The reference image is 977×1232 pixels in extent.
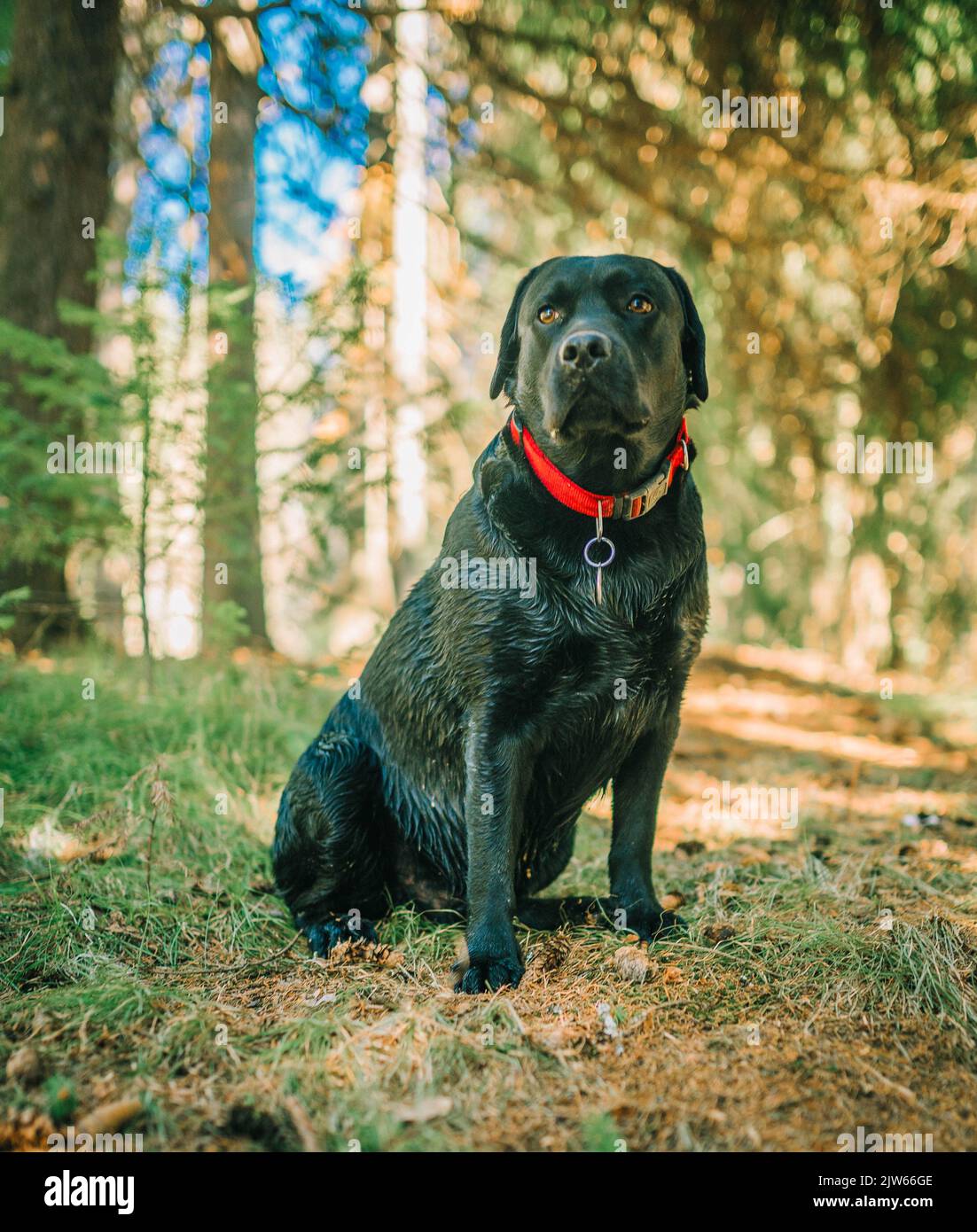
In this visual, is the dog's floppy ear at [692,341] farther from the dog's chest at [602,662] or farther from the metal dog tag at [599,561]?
the dog's chest at [602,662]

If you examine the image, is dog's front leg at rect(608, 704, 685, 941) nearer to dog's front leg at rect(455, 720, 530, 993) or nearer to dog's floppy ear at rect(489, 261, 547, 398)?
dog's front leg at rect(455, 720, 530, 993)

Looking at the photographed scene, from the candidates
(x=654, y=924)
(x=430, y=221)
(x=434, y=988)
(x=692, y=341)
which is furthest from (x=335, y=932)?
(x=430, y=221)

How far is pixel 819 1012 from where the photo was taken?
2232mm

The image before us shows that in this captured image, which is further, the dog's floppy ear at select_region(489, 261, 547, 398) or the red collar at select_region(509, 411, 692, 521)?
the dog's floppy ear at select_region(489, 261, 547, 398)

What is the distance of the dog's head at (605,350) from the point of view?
8.02 ft

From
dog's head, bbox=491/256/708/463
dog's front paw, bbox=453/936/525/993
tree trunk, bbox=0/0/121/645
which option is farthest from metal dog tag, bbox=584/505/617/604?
tree trunk, bbox=0/0/121/645

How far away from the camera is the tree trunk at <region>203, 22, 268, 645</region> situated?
4.66m

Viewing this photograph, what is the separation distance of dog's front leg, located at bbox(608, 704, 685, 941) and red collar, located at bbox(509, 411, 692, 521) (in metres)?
0.63

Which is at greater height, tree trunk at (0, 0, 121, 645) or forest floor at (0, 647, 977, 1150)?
tree trunk at (0, 0, 121, 645)

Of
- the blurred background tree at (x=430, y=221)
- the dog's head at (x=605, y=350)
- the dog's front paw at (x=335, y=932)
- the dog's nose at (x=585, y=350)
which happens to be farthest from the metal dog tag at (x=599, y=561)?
the blurred background tree at (x=430, y=221)

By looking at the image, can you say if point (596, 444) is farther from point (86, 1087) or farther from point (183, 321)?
point (183, 321)

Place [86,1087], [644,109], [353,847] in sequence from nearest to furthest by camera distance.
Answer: [86,1087] < [353,847] < [644,109]

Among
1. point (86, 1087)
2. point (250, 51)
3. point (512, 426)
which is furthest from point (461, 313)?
point (86, 1087)

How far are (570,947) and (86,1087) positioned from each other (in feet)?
4.26
